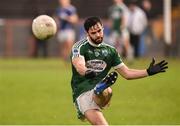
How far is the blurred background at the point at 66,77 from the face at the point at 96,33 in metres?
4.14

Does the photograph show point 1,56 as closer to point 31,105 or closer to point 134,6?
point 134,6

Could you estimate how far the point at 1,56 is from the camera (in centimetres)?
3678

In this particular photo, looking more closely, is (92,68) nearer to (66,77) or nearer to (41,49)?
(66,77)

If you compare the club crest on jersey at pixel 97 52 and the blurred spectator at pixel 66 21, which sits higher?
the club crest on jersey at pixel 97 52

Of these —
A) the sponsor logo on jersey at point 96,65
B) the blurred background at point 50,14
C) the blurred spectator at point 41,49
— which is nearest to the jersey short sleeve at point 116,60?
the sponsor logo on jersey at point 96,65

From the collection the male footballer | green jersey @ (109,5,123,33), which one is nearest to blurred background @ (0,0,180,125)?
green jersey @ (109,5,123,33)

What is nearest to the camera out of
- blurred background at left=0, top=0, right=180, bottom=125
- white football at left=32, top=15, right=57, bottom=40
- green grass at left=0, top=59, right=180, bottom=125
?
white football at left=32, top=15, right=57, bottom=40

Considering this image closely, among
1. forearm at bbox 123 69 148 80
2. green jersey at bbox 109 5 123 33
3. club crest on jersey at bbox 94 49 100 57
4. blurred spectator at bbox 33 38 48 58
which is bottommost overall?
blurred spectator at bbox 33 38 48 58

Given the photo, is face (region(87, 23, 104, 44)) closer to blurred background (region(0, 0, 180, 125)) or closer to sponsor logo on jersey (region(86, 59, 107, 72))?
sponsor logo on jersey (region(86, 59, 107, 72))

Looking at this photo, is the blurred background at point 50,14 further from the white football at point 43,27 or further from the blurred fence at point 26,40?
the white football at point 43,27

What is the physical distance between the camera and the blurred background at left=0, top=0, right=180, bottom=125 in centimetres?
1497

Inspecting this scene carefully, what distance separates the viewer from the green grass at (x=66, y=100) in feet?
47.3

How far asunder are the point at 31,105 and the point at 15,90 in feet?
A: 9.85

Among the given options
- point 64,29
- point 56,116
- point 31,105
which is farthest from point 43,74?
point 56,116
